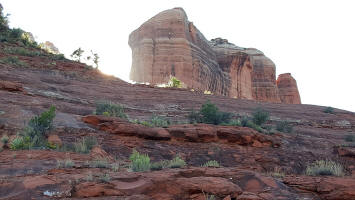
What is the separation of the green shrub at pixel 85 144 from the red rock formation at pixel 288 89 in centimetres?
4717

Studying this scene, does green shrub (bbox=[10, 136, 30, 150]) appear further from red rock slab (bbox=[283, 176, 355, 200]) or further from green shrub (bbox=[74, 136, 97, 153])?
red rock slab (bbox=[283, 176, 355, 200])

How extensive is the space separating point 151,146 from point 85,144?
2.12m

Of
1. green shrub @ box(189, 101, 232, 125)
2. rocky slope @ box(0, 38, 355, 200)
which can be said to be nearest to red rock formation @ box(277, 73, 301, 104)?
rocky slope @ box(0, 38, 355, 200)

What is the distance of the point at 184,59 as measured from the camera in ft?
118

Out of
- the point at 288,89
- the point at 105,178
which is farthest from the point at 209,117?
the point at 288,89

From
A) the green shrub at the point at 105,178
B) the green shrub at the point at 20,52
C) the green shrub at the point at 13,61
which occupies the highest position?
the green shrub at the point at 20,52

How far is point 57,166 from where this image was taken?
6559mm

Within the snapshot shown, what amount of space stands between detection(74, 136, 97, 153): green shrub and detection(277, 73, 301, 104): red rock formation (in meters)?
47.2

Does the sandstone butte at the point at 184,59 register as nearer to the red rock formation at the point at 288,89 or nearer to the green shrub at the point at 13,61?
the red rock formation at the point at 288,89

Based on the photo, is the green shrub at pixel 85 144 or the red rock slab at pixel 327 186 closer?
the red rock slab at pixel 327 186

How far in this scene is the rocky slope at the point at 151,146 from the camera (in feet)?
18.7

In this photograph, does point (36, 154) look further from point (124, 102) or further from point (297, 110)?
point (297, 110)

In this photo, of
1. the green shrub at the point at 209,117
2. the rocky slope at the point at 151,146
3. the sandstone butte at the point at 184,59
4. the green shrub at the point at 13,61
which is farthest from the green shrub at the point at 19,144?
the sandstone butte at the point at 184,59

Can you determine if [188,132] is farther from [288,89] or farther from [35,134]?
[288,89]
